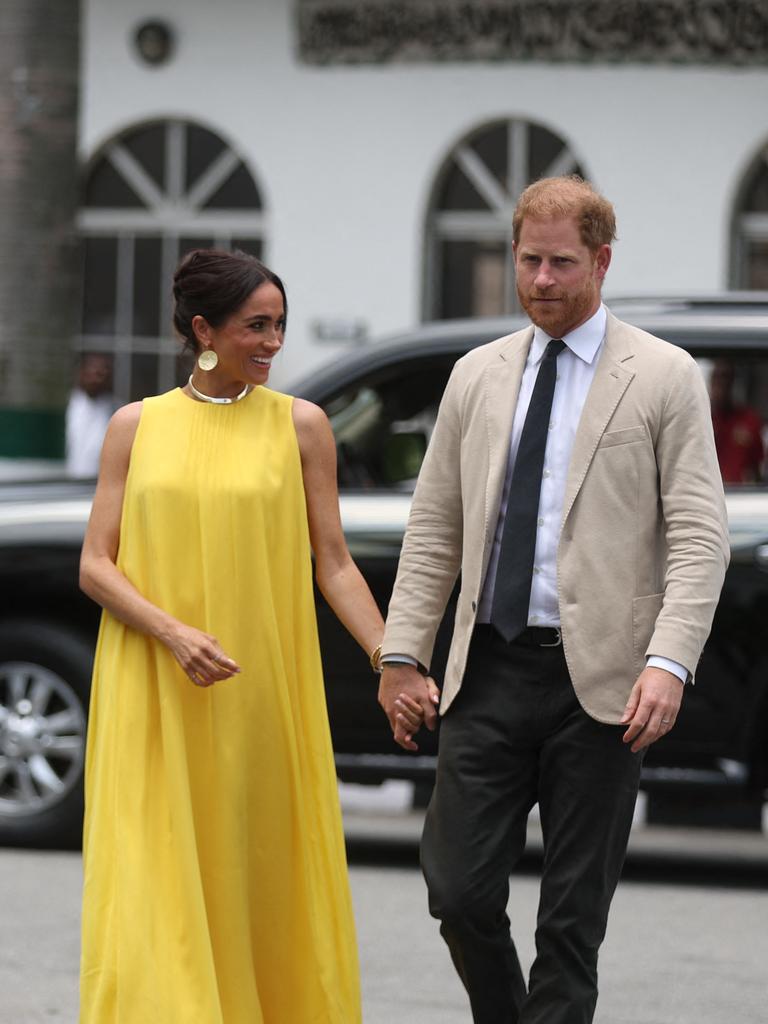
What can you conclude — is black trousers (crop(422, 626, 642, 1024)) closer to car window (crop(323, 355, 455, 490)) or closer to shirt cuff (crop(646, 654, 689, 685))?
shirt cuff (crop(646, 654, 689, 685))

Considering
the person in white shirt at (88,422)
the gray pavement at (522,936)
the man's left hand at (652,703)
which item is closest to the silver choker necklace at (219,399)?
the man's left hand at (652,703)

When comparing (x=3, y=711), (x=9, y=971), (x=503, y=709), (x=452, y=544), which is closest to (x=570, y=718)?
(x=503, y=709)

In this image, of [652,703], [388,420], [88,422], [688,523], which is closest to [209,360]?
[688,523]

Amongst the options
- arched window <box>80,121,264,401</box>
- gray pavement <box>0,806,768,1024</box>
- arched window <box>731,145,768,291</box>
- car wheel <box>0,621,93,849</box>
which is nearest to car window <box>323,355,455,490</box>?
car wheel <box>0,621,93,849</box>

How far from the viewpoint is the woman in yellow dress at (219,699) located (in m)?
4.48

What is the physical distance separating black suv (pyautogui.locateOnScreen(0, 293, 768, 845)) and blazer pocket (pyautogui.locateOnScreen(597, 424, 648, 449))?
3047 mm

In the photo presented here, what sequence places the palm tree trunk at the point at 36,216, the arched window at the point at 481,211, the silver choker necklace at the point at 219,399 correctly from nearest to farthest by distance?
the silver choker necklace at the point at 219,399 < the palm tree trunk at the point at 36,216 < the arched window at the point at 481,211

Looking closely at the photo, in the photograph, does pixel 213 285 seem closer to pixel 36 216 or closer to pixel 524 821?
pixel 524 821

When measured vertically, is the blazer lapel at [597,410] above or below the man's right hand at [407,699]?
above

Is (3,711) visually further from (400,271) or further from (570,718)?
(400,271)

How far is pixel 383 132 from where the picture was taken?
1712 cm

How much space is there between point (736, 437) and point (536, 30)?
9.60 metres

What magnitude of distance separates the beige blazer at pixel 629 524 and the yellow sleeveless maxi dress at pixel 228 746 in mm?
444

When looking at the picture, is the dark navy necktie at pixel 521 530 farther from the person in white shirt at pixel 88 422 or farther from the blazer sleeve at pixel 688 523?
the person in white shirt at pixel 88 422
